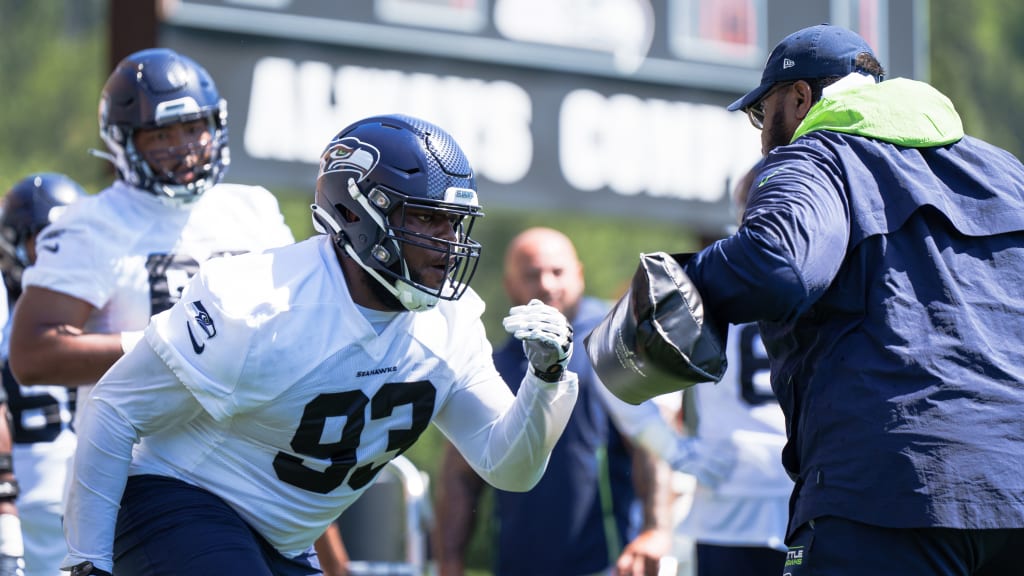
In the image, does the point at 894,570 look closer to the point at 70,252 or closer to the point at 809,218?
the point at 809,218

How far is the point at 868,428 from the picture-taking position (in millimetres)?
2959

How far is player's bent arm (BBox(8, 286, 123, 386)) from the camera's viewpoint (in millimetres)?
4180

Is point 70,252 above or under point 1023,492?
above

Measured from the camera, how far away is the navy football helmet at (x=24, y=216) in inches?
229

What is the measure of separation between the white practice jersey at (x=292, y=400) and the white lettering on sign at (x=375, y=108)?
443 centimetres

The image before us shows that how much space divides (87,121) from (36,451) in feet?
66.2

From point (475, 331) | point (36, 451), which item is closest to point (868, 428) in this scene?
point (475, 331)

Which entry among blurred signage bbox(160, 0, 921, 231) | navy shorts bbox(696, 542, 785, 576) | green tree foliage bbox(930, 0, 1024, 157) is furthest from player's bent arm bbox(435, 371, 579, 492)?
green tree foliage bbox(930, 0, 1024, 157)

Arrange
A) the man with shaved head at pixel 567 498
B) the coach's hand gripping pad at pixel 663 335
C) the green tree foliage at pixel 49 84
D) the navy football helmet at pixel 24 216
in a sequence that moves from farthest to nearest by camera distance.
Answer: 1. the green tree foliage at pixel 49 84
2. the man with shaved head at pixel 567 498
3. the navy football helmet at pixel 24 216
4. the coach's hand gripping pad at pixel 663 335

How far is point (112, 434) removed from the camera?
11.2 ft

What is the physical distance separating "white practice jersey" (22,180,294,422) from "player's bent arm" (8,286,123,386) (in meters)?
0.04

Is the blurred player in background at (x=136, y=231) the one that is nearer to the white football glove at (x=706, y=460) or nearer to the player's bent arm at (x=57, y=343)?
the player's bent arm at (x=57, y=343)

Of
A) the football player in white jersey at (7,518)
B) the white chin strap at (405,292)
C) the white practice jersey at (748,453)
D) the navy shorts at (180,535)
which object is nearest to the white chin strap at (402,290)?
the white chin strap at (405,292)

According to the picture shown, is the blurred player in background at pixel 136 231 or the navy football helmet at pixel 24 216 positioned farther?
the navy football helmet at pixel 24 216
